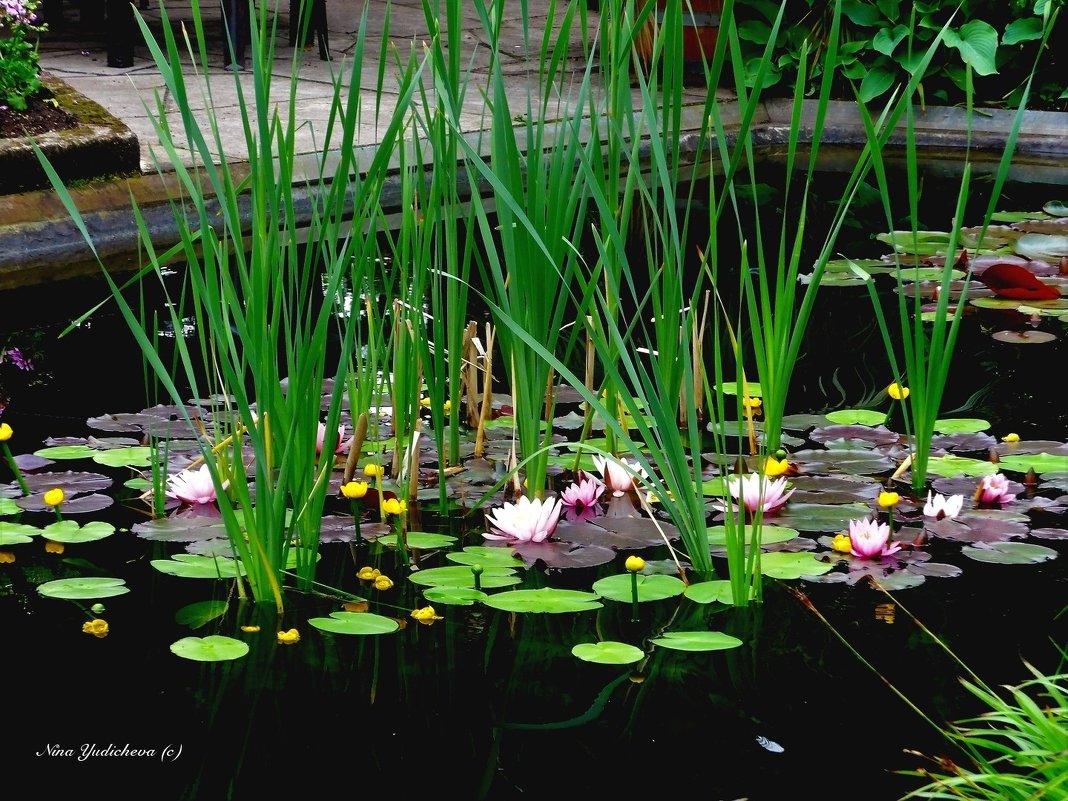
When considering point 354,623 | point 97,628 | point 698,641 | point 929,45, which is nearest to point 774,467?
point 698,641

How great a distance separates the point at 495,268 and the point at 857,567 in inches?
29.0

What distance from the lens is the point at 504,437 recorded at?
2777 millimetres

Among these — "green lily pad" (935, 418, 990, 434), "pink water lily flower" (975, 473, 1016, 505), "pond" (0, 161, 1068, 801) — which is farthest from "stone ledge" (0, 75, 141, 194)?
"pink water lily flower" (975, 473, 1016, 505)

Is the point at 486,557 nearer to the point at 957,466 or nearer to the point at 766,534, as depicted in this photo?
the point at 766,534

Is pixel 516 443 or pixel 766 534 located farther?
pixel 516 443

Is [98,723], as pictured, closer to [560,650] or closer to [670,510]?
[560,650]

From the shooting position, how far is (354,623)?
190 centimetres

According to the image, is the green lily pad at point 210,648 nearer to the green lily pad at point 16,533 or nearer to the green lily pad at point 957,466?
the green lily pad at point 16,533

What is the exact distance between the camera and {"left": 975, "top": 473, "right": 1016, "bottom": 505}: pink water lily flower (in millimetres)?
2354

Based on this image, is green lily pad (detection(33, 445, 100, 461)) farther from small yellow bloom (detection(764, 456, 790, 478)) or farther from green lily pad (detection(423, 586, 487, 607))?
small yellow bloom (detection(764, 456, 790, 478))

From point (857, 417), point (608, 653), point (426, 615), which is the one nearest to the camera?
point (608, 653)

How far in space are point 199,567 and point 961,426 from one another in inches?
63.2

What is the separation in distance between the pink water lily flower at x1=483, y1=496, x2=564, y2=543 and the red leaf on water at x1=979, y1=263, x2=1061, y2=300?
7.37 ft

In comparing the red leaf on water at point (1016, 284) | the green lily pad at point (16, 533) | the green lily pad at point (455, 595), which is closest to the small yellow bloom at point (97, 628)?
the green lily pad at point (16, 533)
